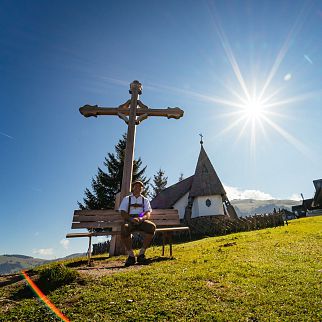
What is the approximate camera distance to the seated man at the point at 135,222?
20.4ft

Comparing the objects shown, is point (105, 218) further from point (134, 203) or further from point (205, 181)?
point (205, 181)

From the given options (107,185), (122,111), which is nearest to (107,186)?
(107,185)

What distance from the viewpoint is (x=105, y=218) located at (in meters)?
7.07

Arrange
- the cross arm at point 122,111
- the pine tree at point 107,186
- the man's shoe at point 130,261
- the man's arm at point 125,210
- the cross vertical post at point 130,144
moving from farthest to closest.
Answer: the pine tree at point 107,186, the cross arm at point 122,111, the cross vertical post at point 130,144, the man's arm at point 125,210, the man's shoe at point 130,261

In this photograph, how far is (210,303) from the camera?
11.7ft

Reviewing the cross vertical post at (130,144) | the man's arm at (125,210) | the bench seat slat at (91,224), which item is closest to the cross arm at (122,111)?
the cross vertical post at (130,144)

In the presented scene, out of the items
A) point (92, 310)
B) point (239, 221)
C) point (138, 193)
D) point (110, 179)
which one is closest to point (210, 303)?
point (92, 310)

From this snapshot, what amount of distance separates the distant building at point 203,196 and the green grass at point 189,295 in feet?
70.9

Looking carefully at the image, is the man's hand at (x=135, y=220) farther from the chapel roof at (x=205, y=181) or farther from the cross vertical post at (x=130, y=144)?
the chapel roof at (x=205, y=181)

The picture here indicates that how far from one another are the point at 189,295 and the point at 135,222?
9.06ft

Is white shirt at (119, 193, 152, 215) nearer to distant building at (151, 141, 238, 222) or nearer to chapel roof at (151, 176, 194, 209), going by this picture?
distant building at (151, 141, 238, 222)

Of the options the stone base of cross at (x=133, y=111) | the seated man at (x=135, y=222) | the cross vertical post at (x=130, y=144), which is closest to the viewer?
the seated man at (x=135, y=222)

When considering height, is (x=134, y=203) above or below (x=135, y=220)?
above

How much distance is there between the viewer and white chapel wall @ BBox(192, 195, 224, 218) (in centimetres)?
2725
